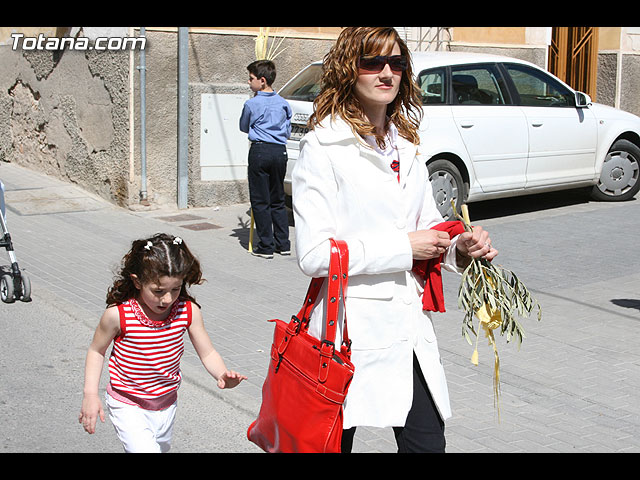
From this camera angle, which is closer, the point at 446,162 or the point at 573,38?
the point at 446,162

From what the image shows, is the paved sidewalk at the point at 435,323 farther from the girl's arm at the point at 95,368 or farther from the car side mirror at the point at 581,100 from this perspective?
the car side mirror at the point at 581,100

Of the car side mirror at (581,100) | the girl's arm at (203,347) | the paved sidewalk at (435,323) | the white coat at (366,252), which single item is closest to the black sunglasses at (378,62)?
the white coat at (366,252)

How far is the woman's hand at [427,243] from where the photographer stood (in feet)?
9.75

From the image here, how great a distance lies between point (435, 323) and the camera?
6.59 meters

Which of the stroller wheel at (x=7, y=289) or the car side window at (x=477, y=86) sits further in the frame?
the car side window at (x=477, y=86)

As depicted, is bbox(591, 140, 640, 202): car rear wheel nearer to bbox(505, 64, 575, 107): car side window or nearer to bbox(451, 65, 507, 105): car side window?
bbox(505, 64, 575, 107): car side window

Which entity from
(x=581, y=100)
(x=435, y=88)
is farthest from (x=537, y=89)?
(x=435, y=88)

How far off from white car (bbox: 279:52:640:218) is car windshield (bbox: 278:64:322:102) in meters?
0.01

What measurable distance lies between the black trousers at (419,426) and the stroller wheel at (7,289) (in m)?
4.54

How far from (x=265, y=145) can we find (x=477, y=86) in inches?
113
